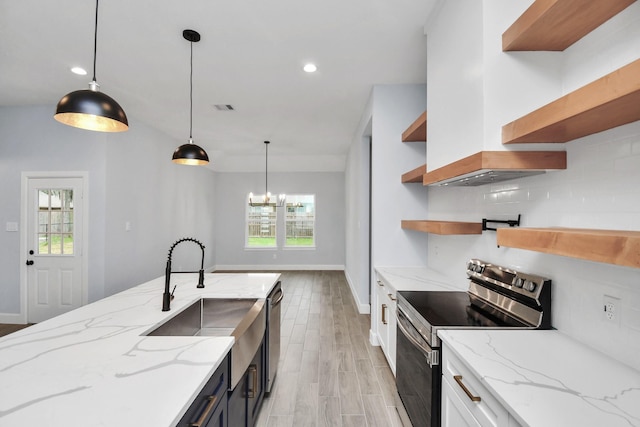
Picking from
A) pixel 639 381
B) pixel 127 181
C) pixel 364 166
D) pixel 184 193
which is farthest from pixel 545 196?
pixel 184 193

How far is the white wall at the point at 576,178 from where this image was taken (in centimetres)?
113

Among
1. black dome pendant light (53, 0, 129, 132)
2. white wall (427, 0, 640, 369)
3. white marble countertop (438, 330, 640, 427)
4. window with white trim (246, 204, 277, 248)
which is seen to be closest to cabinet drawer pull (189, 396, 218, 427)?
white marble countertop (438, 330, 640, 427)

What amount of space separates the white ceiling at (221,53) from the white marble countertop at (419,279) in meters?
2.09

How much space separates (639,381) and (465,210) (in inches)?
60.9

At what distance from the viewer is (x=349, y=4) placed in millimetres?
2064

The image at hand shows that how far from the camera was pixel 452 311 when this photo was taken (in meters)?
1.74

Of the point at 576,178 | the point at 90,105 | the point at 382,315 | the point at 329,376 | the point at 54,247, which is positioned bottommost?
the point at 329,376

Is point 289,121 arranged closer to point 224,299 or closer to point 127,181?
point 127,181

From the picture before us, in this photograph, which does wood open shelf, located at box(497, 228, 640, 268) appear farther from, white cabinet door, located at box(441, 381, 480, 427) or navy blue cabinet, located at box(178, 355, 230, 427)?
navy blue cabinet, located at box(178, 355, 230, 427)

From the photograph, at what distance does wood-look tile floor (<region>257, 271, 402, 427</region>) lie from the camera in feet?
6.95

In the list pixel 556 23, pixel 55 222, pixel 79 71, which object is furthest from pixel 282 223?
Answer: pixel 556 23

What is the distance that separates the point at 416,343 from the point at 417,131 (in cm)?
192

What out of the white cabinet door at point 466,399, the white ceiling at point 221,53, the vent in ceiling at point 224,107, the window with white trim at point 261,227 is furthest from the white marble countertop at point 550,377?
the window with white trim at point 261,227

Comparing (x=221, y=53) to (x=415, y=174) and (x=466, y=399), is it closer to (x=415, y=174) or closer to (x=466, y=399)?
(x=415, y=174)
